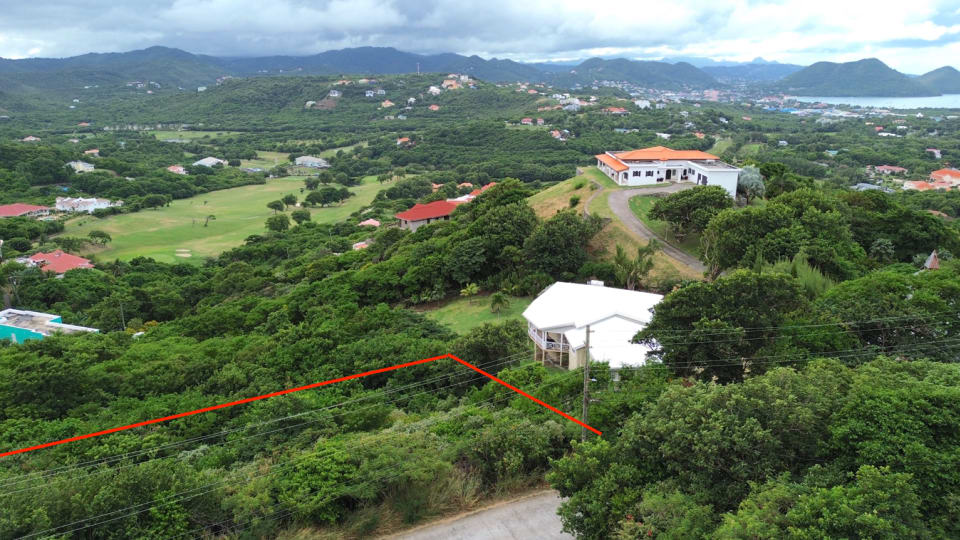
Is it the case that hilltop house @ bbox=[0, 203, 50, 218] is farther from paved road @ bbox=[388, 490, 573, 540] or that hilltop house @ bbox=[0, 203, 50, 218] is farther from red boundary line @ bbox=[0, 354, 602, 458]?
paved road @ bbox=[388, 490, 573, 540]

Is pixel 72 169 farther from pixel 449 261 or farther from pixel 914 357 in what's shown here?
pixel 914 357

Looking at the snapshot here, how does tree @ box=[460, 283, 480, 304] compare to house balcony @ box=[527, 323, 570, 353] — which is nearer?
house balcony @ box=[527, 323, 570, 353]

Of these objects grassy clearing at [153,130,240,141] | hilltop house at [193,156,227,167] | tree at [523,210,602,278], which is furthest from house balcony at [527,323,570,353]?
grassy clearing at [153,130,240,141]

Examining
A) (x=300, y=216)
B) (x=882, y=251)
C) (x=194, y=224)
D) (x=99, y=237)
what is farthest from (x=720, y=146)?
(x=99, y=237)

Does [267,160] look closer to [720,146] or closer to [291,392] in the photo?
[720,146]

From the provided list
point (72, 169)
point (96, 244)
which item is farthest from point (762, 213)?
point (72, 169)
